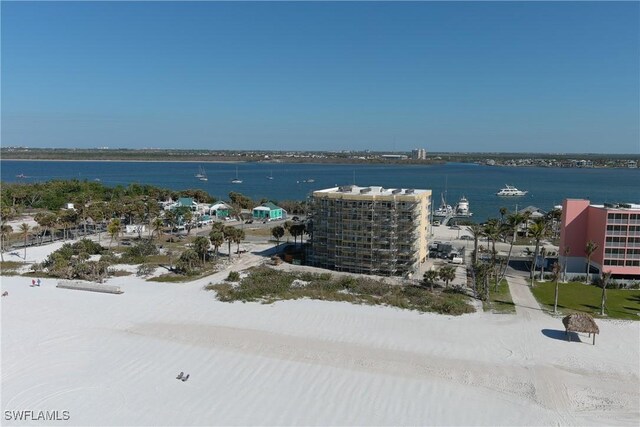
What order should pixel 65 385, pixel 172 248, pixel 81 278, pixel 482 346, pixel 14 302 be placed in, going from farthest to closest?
pixel 172 248
pixel 81 278
pixel 14 302
pixel 482 346
pixel 65 385

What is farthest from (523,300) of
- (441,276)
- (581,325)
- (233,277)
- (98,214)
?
(98,214)

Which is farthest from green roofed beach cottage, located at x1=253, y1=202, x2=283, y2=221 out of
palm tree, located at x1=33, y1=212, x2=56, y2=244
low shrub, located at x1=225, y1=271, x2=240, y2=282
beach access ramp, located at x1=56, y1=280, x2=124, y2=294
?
beach access ramp, located at x1=56, y1=280, x2=124, y2=294

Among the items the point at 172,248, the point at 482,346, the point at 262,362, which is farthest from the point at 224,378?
the point at 172,248

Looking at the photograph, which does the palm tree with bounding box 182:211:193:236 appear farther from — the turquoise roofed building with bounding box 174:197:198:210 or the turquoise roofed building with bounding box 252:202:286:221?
the turquoise roofed building with bounding box 252:202:286:221

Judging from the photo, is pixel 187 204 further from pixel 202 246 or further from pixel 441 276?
pixel 441 276

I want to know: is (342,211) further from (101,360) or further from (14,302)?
(14,302)

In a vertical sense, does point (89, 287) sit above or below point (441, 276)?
below

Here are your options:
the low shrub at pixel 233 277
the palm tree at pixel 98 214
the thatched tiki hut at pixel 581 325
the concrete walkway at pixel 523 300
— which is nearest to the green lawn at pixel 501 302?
the concrete walkway at pixel 523 300
